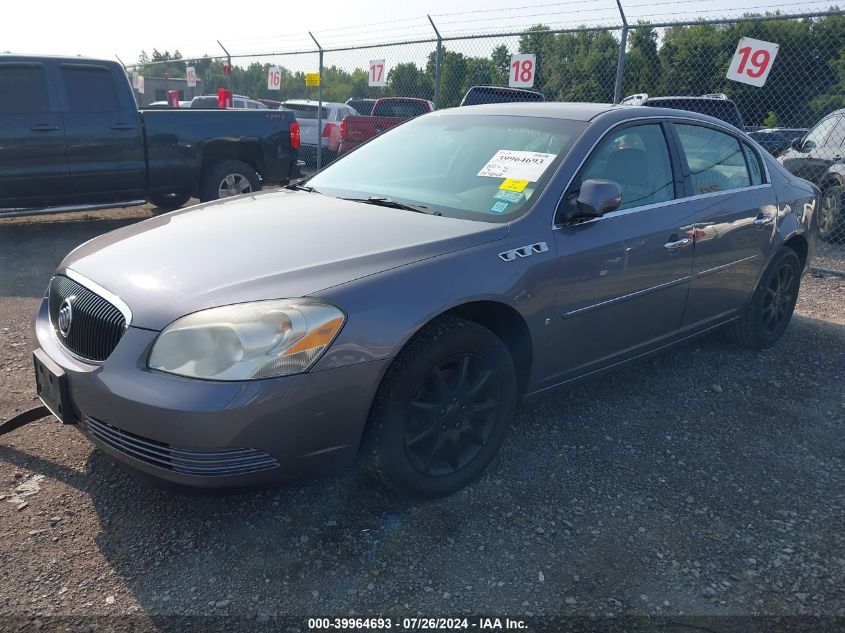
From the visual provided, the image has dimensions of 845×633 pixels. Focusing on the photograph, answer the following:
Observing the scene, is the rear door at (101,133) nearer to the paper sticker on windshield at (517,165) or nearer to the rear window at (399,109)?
the paper sticker on windshield at (517,165)

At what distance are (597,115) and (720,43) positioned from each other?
21.8 m

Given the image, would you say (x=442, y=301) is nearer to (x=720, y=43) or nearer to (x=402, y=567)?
(x=402, y=567)

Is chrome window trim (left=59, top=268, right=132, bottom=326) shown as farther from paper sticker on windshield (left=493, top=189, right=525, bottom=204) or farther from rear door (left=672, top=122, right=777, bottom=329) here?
rear door (left=672, top=122, right=777, bottom=329)

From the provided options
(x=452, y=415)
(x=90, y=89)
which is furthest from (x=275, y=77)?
(x=452, y=415)

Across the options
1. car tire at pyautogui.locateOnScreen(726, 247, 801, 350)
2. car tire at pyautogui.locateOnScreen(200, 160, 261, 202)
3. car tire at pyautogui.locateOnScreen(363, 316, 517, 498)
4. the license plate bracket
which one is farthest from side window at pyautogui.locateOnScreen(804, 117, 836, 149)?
the license plate bracket

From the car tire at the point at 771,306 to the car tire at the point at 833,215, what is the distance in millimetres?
4120

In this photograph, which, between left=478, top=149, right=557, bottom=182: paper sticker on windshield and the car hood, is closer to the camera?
the car hood

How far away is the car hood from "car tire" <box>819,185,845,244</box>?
23.7 ft

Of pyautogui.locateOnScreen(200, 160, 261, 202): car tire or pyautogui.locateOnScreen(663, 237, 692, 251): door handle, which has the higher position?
pyautogui.locateOnScreen(663, 237, 692, 251): door handle

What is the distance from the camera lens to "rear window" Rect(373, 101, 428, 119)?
1536 cm

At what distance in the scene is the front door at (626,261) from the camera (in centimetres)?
339

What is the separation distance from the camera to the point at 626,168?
3.81m

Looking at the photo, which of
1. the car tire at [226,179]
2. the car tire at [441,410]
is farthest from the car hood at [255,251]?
the car tire at [226,179]

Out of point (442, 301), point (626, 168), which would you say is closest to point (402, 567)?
point (442, 301)
